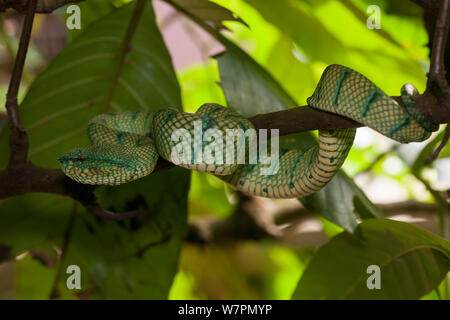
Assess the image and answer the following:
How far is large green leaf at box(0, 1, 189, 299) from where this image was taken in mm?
1275

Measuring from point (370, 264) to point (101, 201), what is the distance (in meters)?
0.66

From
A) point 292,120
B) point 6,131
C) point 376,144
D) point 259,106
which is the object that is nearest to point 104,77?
point 6,131

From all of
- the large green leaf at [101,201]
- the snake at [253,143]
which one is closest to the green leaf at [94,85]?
the large green leaf at [101,201]

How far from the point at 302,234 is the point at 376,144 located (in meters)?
0.47

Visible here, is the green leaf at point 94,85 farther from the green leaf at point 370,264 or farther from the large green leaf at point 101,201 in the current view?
the green leaf at point 370,264

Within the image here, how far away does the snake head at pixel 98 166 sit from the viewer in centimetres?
93

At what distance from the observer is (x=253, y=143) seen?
94 cm

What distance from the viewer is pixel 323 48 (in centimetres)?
142

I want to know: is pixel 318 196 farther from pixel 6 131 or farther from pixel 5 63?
pixel 5 63

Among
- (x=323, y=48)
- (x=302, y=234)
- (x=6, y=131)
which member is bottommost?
(x=302, y=234)

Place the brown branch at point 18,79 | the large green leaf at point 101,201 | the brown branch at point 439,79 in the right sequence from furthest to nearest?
the large green leaf at point 101,201 → the brown branch at point 18,79 → the brown branch at point 439,79

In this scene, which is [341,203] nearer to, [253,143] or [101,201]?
[253,143]

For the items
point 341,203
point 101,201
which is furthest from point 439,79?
point 101,201
